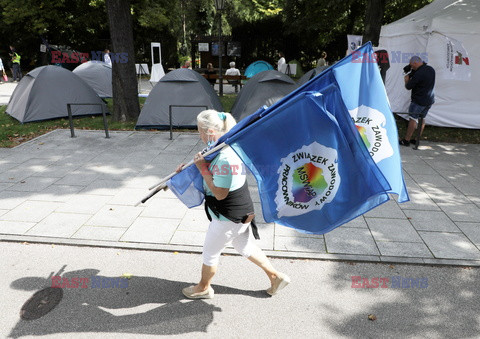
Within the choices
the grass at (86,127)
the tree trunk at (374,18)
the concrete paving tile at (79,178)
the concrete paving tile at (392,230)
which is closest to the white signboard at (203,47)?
the grass at (86,127)

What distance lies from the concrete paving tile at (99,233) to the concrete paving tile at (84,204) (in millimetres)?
518

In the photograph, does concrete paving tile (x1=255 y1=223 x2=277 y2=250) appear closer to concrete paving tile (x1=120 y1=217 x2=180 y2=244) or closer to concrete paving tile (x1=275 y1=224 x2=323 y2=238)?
concrete paving tile (x1=275 y1=224 x2=323 y2=238)

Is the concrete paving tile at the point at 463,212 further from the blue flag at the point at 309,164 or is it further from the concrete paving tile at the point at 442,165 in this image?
the blue flag at the point at 309,164

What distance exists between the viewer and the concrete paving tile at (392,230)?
15.7ft

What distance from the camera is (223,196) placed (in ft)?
9.80

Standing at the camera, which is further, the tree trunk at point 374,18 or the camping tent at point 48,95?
the tree trunk at point 374,18

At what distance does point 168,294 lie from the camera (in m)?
3.72

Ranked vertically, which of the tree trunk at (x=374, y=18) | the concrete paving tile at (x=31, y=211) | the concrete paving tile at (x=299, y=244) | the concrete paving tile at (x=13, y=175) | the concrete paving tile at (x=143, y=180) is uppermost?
the tree trunk at (x=374, y=18)

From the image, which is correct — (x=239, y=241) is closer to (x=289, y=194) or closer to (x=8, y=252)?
(x=289, y=194)

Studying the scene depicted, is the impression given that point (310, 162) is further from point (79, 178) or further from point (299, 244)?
point (79, 178)

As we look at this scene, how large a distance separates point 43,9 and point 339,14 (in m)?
19.7

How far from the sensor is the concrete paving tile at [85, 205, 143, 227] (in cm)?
506

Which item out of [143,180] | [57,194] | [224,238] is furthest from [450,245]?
[57,194]

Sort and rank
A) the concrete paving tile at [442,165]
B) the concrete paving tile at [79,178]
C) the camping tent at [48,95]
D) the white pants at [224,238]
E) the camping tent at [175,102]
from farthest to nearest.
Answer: the camping tent at [48,95]
the camping tent at [175,102]
the concrete paving tile at [442,165]
the concrete paving tile at [79,178]
the white pants at [224,238]
